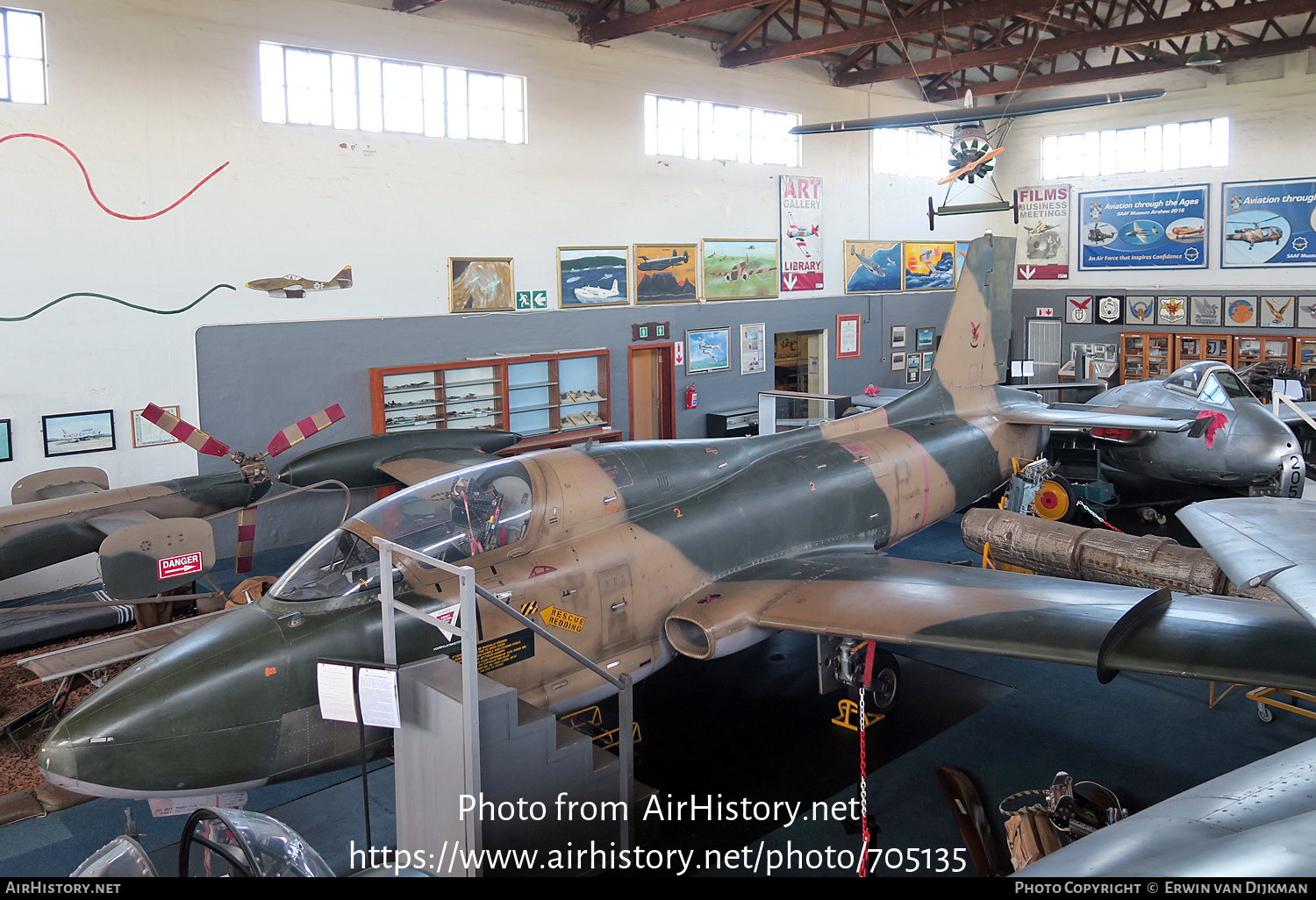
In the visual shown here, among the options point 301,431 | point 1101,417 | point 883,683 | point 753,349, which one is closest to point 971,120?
point 753,349

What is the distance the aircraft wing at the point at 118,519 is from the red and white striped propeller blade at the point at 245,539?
2.97 ft

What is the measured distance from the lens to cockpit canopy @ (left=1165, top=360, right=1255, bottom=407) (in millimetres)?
13479

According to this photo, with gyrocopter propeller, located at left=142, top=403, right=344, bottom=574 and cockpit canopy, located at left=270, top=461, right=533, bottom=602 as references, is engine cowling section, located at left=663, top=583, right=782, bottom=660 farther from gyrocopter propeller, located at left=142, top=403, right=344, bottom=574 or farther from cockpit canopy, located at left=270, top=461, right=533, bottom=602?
gyrocopter propeller, located at left=142, top=403, right=344, bottom=574

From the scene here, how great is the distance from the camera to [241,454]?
34.9 ft

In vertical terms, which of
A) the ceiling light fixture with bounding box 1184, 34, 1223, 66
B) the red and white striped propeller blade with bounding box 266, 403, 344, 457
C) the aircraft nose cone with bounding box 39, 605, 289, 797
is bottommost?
the aircraft nose cone with bounding box 39, 605, 289, 797

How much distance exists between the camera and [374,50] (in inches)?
521

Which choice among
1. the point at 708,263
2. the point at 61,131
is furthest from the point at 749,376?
the point at 61,131

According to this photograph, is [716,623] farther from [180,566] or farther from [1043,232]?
A: [1043,232]

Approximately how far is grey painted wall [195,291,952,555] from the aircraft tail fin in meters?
6.50

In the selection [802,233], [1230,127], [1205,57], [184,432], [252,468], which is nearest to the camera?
[184,432]

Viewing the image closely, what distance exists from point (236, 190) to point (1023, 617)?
421 inches

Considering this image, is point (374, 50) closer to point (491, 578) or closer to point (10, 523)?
point (10, 523)

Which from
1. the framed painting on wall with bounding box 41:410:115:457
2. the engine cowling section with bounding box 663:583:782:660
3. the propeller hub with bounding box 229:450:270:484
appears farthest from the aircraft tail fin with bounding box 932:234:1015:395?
the framed painting on wall with bounding box 41:410:115:457

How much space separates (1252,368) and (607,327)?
13.3m
